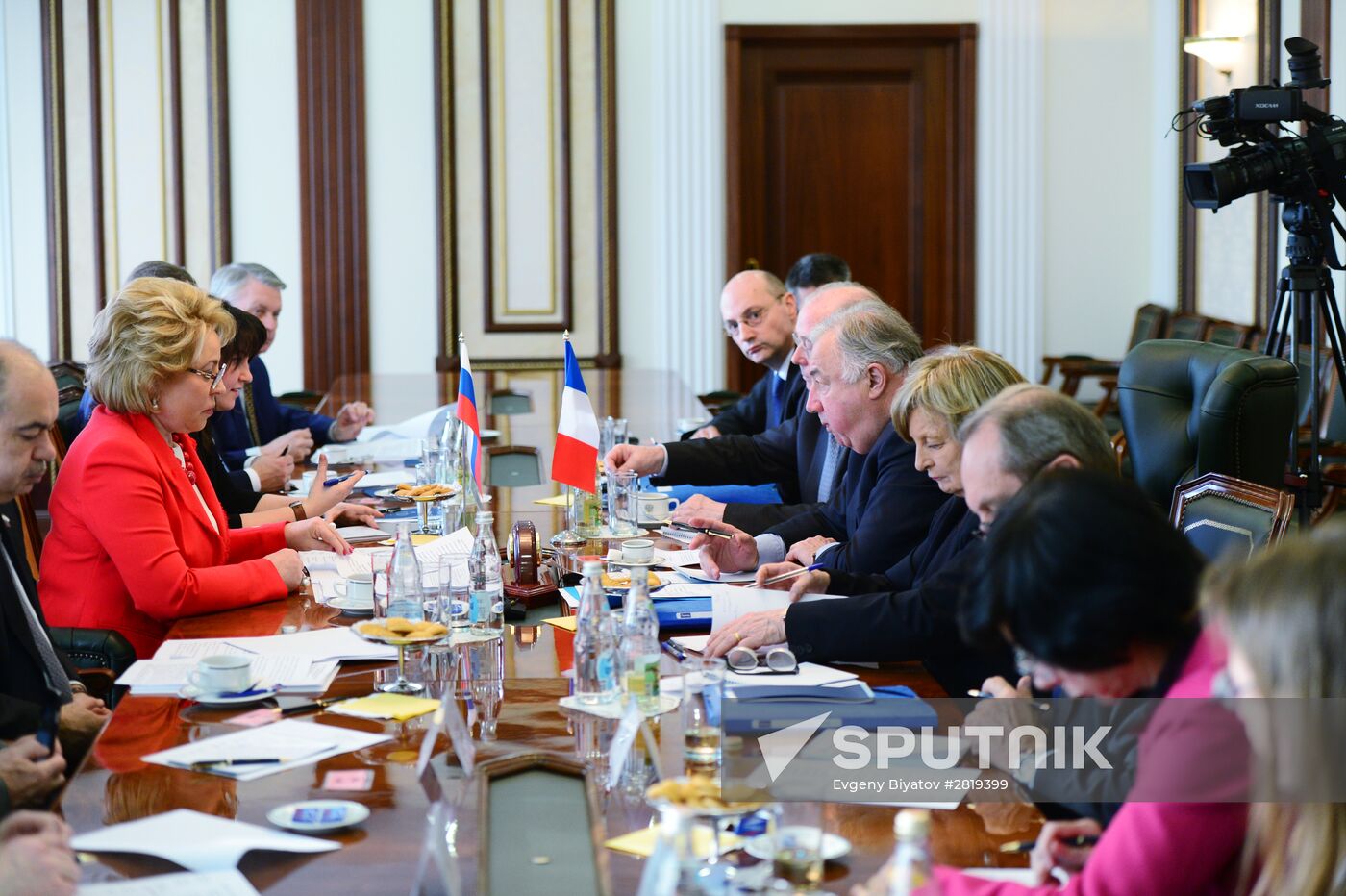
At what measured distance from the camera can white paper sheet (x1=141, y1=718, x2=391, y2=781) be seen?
1.93m

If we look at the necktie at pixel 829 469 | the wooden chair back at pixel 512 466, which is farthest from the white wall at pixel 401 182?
the necktie at pixel 829 469

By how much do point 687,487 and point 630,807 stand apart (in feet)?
8.86

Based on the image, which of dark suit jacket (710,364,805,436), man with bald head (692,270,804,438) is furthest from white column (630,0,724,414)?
man with bald head (692,270,804,438)

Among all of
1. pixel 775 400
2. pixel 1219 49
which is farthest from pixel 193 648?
pixel 1219 49

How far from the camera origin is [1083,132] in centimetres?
828

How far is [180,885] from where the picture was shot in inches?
61.4

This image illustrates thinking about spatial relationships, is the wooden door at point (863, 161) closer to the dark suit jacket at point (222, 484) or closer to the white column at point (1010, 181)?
the white column at point (1010, 181)

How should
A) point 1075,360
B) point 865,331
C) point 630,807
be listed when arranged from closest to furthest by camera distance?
point 630,807 < point 865,331 < point 1075,360

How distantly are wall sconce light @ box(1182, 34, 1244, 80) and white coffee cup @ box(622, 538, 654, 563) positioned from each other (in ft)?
16.2

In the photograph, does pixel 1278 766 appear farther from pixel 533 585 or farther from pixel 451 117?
pixel 451 117

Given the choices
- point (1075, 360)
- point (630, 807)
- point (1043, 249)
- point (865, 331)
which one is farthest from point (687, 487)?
point (1043, 249)

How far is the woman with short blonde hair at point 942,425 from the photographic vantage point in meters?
2.58

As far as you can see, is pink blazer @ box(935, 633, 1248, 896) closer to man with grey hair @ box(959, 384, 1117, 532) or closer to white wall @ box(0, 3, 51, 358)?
man with grey hair @ box(959, 384, 1117, 532)

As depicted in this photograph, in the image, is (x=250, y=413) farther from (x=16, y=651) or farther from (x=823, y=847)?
(x=823, y=847)
